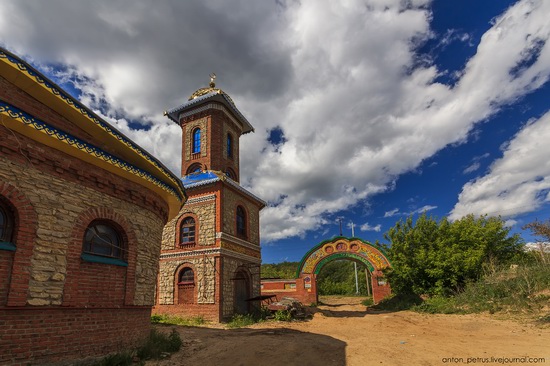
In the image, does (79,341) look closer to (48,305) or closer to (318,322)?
(48,305)

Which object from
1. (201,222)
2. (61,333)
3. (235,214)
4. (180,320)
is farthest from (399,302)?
(61,333)

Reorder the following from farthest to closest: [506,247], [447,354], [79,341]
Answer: [506,247], [447,354], [79,341]

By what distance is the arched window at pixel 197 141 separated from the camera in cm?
2028

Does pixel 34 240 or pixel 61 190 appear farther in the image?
pixel 61 190

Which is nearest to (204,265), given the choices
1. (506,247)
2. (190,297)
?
(190,297)

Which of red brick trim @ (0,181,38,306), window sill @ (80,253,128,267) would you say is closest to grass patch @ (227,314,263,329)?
window sill @ (80,253,128,267)

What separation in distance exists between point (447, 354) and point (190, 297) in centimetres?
1179

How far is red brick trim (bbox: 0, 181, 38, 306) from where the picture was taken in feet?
17.1

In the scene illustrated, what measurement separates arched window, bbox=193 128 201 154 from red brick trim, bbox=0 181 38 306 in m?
14.9

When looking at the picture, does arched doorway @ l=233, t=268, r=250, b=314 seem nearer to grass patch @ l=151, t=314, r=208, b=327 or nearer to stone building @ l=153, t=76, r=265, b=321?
stone building @ l=153, t=76, r=265, b=321

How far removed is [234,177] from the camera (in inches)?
826

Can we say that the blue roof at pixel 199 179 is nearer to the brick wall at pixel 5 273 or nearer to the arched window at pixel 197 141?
the arched window at pixel 197 141

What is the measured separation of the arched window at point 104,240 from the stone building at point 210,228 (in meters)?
9.04

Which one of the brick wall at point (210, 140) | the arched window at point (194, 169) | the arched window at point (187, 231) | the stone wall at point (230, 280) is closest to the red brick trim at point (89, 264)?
the stone wall at point (230, 280)
